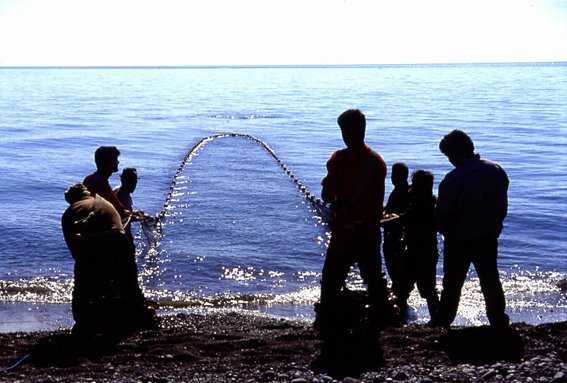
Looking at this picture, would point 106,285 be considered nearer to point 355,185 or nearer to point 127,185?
point 127,185

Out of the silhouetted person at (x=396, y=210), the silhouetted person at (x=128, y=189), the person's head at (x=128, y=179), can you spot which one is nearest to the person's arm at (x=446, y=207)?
the silhouetted person at (x=396, y=210)

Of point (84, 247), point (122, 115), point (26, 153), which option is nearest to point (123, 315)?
point (84, 247)

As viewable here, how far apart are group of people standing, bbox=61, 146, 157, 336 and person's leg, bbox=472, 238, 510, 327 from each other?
132 inches

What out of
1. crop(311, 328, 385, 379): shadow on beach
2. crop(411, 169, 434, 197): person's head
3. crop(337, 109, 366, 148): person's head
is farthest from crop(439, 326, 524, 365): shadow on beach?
crop(337, 109, 366, 148): person's head

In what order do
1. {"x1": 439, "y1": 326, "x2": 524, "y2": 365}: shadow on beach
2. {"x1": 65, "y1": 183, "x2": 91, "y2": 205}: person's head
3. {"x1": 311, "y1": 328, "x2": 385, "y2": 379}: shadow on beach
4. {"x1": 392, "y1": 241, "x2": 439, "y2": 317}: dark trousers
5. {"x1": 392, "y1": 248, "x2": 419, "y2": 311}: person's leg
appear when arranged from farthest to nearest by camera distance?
{"x1": 392, "y1": 248, "x2": 419, "y2": 311}: person's leg < {"x1": 392, "y1": 241, "x2": 439, "y2": 317}: dark trousers < {"x1": 65, "y1": 183, "x2": 91, "y2": 205}: person's head < {"x1": 439, "y1": 326, "x2": 524, "y2": 365}: shadow on beach < {"x1": 311, "y1": 328, "x2": 385, "y2": 379}: shadow on beach

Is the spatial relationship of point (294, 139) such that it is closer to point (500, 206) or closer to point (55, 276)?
point (55, 276)

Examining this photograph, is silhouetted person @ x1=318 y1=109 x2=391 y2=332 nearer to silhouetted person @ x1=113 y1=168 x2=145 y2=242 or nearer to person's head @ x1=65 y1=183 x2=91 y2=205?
person's head @ x1=65 y1=183 x2=91 y2=205

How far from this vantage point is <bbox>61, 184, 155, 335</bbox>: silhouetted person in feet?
24.9

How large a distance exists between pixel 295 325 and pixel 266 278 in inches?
168

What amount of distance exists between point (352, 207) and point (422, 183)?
1353 mm

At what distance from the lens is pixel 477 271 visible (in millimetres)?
7523

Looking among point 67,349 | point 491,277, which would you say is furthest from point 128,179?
point 491,277

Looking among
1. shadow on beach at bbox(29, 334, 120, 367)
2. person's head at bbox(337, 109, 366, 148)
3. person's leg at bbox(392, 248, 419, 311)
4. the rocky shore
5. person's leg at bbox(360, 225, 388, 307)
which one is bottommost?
shadow on beach at bbox(29, 334, 120, 367)

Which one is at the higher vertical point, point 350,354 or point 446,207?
point 446,207
